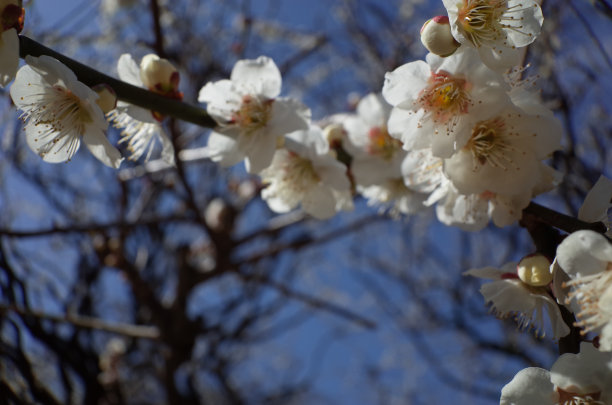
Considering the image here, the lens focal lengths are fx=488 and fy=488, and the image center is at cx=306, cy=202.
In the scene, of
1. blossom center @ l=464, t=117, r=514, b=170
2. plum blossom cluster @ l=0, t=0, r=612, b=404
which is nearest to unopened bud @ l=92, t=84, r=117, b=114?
plum blossom cluster @ l=0, t=0, r=612, b=404

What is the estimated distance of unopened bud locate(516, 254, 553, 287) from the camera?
708 mm

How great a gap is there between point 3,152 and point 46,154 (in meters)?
2.06

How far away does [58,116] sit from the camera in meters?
0.84

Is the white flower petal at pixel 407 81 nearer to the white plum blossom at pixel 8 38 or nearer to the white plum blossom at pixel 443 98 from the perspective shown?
the white plum blossom at pixel 443 98

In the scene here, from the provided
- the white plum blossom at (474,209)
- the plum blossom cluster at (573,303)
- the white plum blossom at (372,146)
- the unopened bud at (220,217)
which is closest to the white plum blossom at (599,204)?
the plum blossom cluster at (573,303)

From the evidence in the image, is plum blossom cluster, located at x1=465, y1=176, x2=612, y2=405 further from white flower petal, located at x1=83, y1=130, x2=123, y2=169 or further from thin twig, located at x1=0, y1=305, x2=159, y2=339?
thin twig, located at x1=0, y1=305, x2=159, y2=339

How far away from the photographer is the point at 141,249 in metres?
2.94

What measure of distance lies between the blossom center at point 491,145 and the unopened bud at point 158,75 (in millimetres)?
524

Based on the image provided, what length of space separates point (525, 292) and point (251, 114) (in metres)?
0.58

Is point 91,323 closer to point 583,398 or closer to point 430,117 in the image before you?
point 430,117

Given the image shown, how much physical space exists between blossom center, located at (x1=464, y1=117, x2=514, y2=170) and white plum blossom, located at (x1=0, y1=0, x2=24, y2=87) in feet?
2.27

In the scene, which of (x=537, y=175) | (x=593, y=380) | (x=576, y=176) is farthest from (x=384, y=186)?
(x=576, y=176)

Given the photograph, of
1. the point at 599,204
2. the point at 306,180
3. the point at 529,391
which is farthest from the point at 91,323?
the point at 599,204

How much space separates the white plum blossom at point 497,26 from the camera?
0.75m
